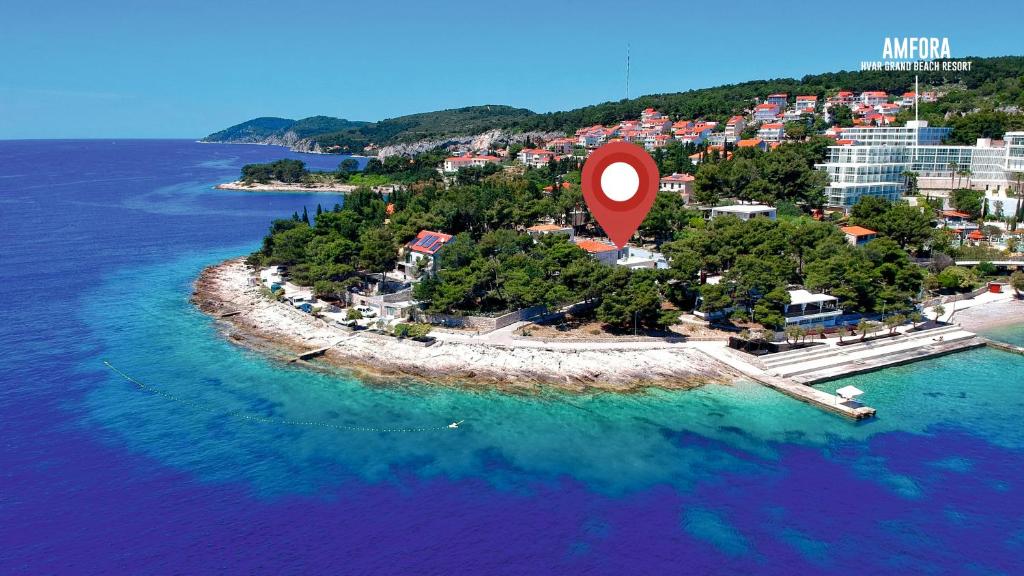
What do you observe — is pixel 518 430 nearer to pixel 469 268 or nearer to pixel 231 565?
pixel 231 565

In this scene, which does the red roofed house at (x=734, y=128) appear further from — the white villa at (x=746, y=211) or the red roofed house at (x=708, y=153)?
the white villa at (x=746, y=211)

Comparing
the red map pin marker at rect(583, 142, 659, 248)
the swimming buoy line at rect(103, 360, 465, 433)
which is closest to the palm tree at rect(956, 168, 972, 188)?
the swimming buoy line at rect(103, 360, 465, 433)

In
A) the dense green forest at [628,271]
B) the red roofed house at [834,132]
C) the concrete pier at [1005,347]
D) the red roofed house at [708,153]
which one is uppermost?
the red roofed house at [834,132]

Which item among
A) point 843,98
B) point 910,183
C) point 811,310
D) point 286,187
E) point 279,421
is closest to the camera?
point 279,421

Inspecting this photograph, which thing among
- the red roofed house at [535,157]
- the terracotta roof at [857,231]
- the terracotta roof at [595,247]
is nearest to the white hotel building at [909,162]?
the terracotta roof at [857,231]

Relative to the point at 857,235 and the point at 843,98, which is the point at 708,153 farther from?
the point at 843,98

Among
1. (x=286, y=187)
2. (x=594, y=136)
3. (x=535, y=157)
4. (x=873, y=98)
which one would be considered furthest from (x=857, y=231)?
(x=286, y=187)
